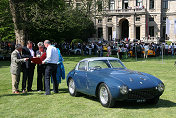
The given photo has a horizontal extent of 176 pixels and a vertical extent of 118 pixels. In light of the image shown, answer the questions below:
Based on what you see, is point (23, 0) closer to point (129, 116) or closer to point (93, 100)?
point (93, 100)

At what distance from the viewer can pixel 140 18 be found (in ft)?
224

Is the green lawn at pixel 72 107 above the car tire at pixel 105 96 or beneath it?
beneath

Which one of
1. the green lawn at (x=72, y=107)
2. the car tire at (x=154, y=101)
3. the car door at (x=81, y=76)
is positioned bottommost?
the green lawn at (x=72, y=107)

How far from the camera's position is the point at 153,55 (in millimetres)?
35250

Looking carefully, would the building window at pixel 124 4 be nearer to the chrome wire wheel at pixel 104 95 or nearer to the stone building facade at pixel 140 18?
the stone building facade at pixel 140 18

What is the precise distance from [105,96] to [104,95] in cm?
5

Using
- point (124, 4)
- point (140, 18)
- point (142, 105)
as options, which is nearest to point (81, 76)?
point (142, 105)

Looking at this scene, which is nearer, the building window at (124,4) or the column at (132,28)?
the column at (132,28)

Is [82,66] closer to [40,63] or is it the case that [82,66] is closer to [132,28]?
[40,63]

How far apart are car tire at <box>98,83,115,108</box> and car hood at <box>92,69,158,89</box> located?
0.36m

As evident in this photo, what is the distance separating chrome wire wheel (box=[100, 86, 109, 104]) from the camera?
7965 mm

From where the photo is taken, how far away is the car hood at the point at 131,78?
25.3 feet

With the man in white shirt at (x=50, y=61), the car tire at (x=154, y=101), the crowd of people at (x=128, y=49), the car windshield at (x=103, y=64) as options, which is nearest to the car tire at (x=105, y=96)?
the car windshield at (x=103, y=64)

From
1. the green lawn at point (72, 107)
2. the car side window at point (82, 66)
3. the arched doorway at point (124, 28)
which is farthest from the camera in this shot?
the arched doorway at point (124, 28)
